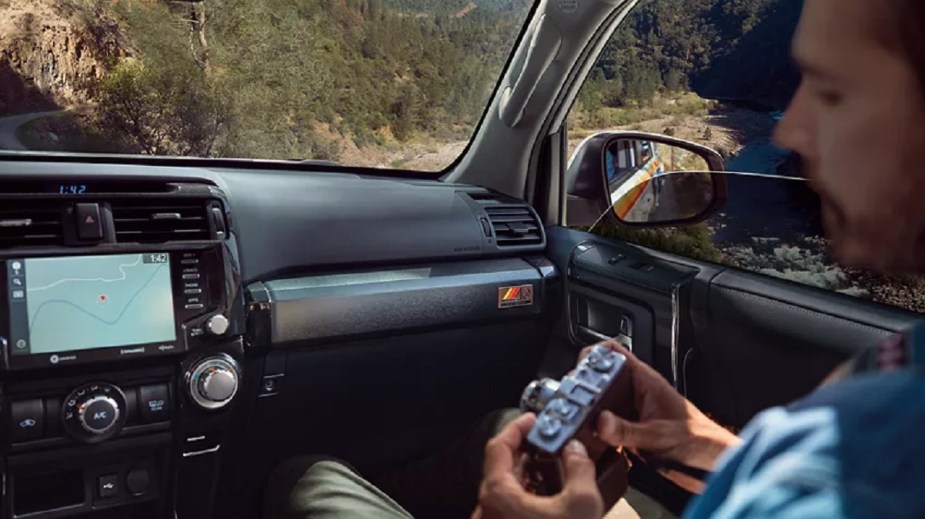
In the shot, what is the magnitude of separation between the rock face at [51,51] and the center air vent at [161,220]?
75 cm

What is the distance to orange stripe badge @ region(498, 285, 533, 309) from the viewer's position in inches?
139

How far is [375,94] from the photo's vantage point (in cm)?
409

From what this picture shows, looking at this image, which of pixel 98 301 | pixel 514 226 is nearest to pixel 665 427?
pixel 98 301

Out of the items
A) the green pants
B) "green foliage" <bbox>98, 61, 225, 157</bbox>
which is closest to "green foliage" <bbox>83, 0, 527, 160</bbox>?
"green foliage" <bbox>98, 61, 225, 157</bbox>

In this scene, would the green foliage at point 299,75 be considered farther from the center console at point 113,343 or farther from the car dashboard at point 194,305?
the center console at point 113,343

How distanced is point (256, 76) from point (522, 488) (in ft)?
9.69

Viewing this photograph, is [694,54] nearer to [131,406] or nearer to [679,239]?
[679,239]

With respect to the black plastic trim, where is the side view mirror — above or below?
above

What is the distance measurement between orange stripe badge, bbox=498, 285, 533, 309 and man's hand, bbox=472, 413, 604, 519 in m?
2.34

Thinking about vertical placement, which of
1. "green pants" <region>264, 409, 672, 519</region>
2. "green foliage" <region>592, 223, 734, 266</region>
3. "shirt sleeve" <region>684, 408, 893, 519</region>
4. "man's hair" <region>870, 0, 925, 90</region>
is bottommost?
"green pants" <region>264, 409, 672, 519</region>

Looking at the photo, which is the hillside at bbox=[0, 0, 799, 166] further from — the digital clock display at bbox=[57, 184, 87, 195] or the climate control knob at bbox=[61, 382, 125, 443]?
the climate control knob at bbox=[61, 382, 125, 443]

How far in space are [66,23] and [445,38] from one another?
5.00ft

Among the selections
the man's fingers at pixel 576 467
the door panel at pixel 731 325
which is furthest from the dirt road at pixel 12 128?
the man's fingers at pixel 576 467

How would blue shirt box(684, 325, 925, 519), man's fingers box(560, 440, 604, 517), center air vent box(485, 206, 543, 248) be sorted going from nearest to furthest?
blue shirt box(684, 325, 925, 519)
man's fingers box(560, 440, 604, 517)
center air vent box(485, 206, 543, 248)
